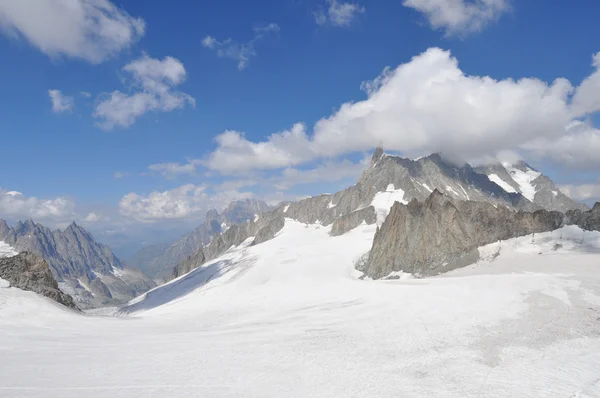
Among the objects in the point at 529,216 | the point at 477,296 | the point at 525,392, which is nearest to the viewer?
the point at 525,392

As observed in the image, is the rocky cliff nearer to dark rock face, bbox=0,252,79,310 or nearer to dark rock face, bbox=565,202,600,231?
dark rock face, bbox=565,202,600,231

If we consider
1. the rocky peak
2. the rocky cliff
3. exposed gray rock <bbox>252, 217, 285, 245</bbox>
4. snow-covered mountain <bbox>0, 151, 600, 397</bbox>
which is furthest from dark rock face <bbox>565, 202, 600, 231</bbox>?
→ exposed gray rock <bbox>252, 217, 285, 245</bbox>

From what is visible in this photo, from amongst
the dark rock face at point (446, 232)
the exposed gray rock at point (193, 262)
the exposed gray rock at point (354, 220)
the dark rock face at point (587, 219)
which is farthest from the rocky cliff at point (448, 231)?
the exposed gray rock at point (193, 262)

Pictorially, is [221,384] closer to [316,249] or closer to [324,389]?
[324,389]

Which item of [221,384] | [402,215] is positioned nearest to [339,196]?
[402,215]

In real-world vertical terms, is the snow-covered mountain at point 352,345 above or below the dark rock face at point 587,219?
below

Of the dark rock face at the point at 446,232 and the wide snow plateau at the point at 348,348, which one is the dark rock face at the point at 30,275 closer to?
the wide snow plateau at the point at 348,348

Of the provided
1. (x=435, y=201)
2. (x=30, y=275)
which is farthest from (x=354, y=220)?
(x=30, y=275)
